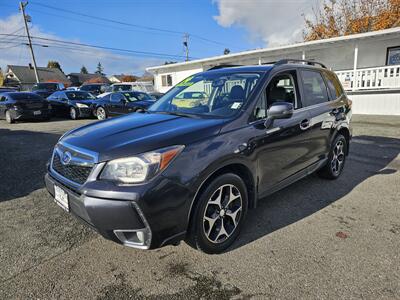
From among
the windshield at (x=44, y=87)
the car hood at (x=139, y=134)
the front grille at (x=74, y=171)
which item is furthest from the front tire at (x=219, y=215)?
the windshield at (x=44, y=87)

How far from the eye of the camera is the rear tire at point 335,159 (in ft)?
14.7

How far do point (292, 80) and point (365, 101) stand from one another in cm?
1155

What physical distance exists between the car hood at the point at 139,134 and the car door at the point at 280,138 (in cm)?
56

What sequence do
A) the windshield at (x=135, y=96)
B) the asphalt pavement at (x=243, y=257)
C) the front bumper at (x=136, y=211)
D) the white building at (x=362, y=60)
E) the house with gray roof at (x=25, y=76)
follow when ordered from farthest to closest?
the house with gray roof at (x=25, y=76)
the white building at (x=362, y=60)
the windshield at (x=135, y=96)
the asphalt pavement at (x=243, y=257)
the front bumper at (x=136, y=211)

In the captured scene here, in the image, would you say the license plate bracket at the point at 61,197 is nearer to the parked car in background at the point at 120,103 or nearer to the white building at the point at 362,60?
the parked car in background at the point at 120,103

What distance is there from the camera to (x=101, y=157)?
7.48 feet

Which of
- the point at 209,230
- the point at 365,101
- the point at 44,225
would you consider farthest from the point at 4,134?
the point at 365,101

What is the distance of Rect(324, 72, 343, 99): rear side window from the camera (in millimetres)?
4528

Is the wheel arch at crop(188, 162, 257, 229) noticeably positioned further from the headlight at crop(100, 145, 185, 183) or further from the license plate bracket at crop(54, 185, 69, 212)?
the license plate bracket at crop(54, 185, 69, 212)

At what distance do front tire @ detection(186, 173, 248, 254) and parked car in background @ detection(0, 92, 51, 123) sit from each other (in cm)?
1240

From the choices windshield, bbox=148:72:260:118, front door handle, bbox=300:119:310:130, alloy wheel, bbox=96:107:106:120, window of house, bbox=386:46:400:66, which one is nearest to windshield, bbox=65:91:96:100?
alloy wheel, bbox=96:107:106:120

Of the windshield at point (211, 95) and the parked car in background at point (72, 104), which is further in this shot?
the parked car in background at point (72, 104)

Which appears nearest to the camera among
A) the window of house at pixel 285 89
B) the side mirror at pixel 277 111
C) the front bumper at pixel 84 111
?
the side mirror at pixel 277 111

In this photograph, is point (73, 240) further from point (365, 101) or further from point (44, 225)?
point (365, 101)
